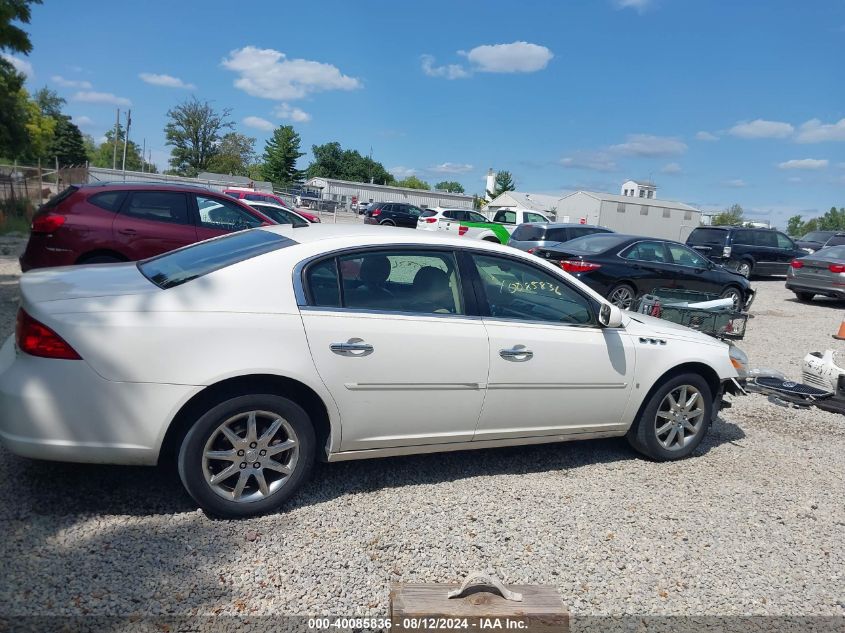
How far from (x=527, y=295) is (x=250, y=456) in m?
2.05

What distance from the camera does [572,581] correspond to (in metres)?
3.08

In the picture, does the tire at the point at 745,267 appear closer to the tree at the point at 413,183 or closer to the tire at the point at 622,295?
the tire at the point at 622,295

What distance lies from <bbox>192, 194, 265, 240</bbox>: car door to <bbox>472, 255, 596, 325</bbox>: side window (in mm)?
4894

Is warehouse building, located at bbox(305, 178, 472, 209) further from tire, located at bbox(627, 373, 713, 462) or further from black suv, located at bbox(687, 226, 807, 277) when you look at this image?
tire, located at bbox(627, 373, 713, 462)

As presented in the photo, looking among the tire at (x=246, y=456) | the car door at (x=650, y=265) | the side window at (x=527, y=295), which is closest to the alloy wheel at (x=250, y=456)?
the tire at (x=246, y=456)

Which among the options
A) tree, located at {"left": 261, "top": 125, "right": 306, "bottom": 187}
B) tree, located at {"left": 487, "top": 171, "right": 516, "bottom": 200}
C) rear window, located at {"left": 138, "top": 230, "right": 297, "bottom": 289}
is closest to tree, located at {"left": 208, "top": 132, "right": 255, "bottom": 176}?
tree, located at {"left": 261, "top": 125, "right": 306, "bottom": 187}

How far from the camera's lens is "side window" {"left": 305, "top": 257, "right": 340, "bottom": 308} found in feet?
11.4

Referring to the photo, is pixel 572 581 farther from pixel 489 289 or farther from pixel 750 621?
pixel 489 289

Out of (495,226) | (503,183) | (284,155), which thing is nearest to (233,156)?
(284,155)

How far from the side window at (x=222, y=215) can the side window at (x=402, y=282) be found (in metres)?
5.10

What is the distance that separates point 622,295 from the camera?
10.8 m

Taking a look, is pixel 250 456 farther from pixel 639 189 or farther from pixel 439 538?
pixel 639 189

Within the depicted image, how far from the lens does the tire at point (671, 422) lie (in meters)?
4.48

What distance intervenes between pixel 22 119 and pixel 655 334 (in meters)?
27.3
